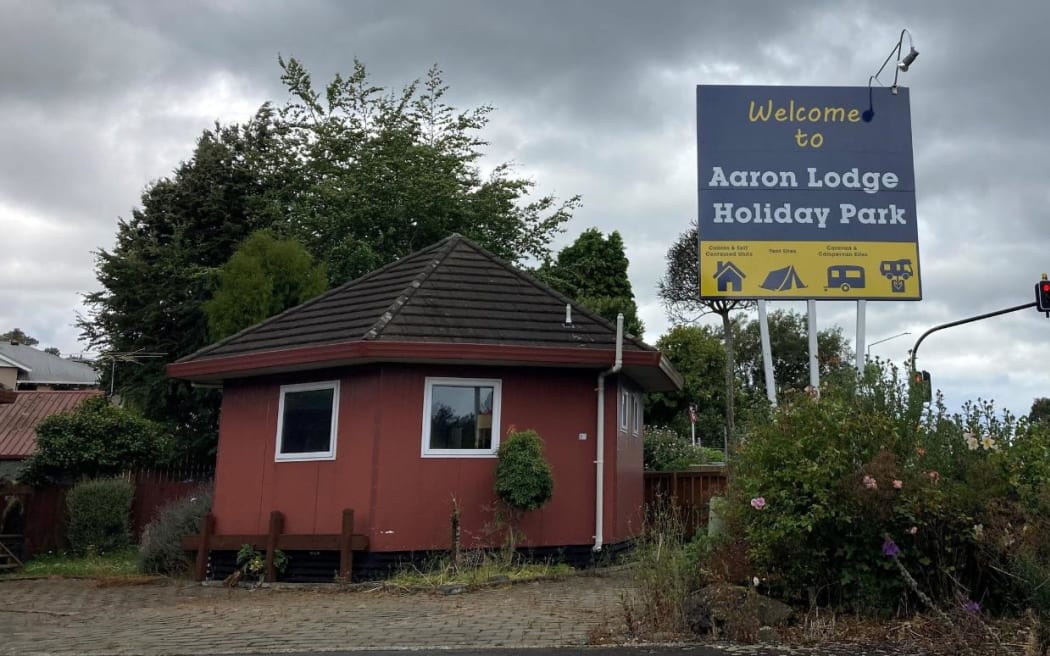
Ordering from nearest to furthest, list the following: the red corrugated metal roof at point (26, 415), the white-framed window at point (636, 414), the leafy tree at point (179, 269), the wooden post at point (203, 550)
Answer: the wooden post at point (203, 550) < the white-framed window at point (636, 414) < the leafy tree at point (179, 269) < the red corrugated metal roof at point (26, 415)

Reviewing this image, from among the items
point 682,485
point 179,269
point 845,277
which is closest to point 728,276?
point 845,277

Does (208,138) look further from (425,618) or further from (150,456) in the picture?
(425,618)

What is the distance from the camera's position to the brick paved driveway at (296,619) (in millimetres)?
7289

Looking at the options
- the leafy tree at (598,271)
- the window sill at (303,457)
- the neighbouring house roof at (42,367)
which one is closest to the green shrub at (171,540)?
the window sill at (303,457)

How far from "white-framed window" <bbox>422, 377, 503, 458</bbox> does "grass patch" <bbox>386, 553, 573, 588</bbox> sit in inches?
52.5

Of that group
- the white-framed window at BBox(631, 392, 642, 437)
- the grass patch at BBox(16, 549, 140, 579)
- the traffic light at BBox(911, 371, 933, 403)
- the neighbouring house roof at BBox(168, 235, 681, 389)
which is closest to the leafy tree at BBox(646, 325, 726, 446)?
the white-framed window at BBox(631, 392, 642, 437)

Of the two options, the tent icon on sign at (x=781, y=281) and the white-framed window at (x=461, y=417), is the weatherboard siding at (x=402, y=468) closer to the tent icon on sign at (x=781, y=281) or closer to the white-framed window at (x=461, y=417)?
the white-framed window at (x=461, y=417)

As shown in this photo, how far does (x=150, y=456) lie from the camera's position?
18719mm

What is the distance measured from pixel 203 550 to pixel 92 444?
720cm

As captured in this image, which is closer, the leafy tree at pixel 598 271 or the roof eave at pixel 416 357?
the roof eave at pixel 416 357

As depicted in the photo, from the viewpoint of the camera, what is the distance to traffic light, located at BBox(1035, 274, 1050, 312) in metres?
19.7

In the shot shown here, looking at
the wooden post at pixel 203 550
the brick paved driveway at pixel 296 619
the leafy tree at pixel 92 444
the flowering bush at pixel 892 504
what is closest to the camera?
the flowering bush at pixel 892 504

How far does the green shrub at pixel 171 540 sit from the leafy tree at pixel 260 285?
665cm

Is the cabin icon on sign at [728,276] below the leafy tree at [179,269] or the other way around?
below
